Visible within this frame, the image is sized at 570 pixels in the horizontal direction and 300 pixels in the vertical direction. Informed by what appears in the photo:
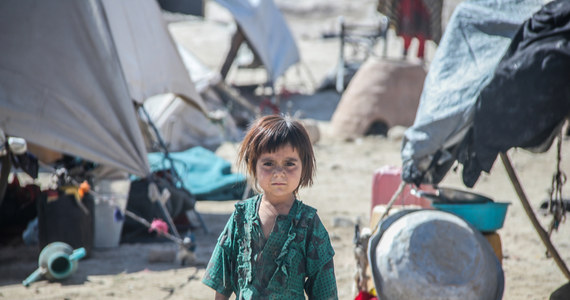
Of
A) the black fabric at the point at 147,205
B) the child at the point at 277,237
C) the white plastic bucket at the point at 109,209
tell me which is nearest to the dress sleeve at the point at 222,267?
the child at the point at 277,237

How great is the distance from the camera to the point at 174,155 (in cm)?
750

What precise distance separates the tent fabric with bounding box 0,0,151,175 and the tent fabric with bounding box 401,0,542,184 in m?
2.17

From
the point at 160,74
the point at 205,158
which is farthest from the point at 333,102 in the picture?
the point at 160,74

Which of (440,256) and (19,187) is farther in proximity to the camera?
(19,187)

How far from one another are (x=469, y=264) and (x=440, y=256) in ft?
0.51

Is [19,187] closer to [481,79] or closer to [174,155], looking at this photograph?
[174,155]

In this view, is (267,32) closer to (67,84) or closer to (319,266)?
(67,84)

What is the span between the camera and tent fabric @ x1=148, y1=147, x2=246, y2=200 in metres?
6.53

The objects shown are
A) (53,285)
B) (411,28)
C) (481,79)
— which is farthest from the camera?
(411,28)

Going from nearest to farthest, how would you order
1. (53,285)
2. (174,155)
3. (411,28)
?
(53,285) < (174,155) < (411,28)

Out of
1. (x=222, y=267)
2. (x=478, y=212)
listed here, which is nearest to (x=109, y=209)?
(x=478, y=212)

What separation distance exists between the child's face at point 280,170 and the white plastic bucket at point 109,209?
3170 millimetres

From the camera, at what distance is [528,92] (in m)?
3.28

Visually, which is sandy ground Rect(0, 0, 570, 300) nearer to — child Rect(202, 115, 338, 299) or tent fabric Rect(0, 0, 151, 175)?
tent fabric Rect(0, 0, 151, 175)
